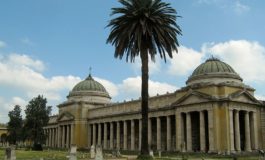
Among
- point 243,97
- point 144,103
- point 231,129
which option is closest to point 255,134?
point 231,129

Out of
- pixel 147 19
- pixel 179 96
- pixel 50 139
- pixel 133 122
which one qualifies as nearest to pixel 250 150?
pixel 179 96

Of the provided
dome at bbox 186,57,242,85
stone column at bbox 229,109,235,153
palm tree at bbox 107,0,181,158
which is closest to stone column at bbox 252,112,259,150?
stone column at bbox 229,109,235,153

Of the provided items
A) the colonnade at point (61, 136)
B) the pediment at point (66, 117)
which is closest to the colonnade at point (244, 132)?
the colonnade at point (61, 136)

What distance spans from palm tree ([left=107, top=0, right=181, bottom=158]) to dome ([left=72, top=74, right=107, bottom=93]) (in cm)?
7316

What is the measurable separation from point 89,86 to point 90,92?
257 centimetres

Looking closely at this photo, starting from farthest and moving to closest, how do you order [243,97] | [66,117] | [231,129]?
[66,117], [243,97], [231,129]

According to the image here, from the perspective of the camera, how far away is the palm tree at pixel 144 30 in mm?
45250

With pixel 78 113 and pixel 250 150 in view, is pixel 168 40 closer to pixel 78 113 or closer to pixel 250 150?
pixel 250 150

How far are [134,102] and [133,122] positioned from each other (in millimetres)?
4875

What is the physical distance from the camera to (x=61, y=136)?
124 m

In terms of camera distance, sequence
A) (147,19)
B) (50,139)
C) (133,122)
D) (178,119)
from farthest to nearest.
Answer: (50,139)
(133,122)
(178,119)
(147,19)

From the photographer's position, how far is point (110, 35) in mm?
47781

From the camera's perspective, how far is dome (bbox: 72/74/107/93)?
394 feet

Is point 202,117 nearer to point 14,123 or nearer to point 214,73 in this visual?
point 214,73
